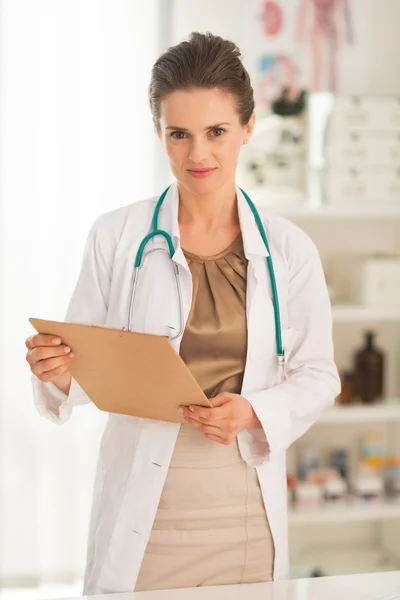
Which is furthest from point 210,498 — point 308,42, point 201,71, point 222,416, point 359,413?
point 308,42

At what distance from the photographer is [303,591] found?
1.31 metres

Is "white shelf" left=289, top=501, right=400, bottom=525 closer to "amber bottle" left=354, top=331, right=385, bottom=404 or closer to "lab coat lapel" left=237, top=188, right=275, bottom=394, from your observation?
"amber bottle" left=354, top=331, right=385, bottom=404

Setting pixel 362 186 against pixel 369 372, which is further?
pixel 369 372

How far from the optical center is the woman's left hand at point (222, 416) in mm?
1382

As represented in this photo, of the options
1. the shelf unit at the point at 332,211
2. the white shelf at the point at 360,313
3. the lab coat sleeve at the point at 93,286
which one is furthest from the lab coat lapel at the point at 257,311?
the white shelf at the point at 360,313

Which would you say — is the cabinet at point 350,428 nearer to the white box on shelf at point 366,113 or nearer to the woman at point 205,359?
the white box on shelf at point 366,113

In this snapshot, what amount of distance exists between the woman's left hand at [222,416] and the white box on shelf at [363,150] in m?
1.48

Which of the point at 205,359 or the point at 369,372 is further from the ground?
the point at 205,359

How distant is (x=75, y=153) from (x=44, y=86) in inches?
9.7

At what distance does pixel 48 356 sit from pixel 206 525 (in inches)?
17.7

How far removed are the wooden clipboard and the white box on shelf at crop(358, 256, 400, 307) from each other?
4.91ft

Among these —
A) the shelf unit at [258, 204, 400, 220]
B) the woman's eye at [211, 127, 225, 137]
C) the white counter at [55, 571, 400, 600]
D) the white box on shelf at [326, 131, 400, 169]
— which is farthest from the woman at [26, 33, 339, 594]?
the white box on shelf at [326, 131, 400, 169]

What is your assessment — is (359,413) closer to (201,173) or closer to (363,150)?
(363,150)

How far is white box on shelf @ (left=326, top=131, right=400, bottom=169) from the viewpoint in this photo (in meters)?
2.70
